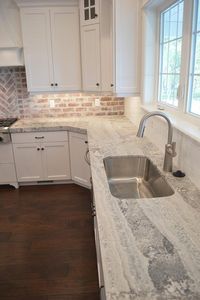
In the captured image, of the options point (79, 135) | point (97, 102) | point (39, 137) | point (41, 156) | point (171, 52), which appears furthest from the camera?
point (97, 102)

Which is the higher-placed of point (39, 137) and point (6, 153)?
point (39, 137)

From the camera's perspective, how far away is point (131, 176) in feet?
6.57

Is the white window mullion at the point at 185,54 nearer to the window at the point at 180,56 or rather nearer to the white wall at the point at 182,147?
the window at the point at 180,56

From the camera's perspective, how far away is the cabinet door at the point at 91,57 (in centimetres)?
302

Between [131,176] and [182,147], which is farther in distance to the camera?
[131,176]

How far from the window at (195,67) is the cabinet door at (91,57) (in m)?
1.52

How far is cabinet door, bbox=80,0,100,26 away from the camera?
2.89 m

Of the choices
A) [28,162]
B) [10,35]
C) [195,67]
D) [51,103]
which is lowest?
[28,162]

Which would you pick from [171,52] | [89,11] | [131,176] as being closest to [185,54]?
[171,52]

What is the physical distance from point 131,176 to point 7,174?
84.6 inches

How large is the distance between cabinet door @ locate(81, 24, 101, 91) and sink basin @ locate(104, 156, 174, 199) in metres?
1.50

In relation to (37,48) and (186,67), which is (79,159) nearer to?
(37,48)

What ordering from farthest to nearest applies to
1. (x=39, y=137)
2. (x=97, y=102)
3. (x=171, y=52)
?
1. (x=97, y=102)
2. (x=39, y=137)
3. (x=171, y=52)

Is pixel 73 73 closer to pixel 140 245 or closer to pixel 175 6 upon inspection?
pixel 175 6
